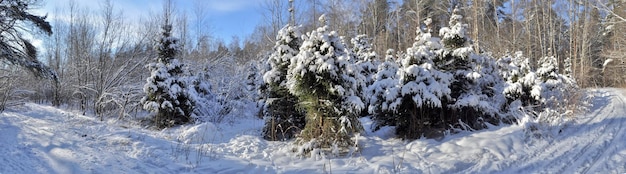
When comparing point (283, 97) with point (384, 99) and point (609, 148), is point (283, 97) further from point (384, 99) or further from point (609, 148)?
point (609, 148)

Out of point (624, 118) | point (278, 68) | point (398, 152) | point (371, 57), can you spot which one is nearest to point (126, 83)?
point (278, 68)

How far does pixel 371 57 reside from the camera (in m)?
13.3

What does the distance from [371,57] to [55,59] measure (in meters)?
23.5

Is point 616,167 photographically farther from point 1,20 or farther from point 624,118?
point 1,20

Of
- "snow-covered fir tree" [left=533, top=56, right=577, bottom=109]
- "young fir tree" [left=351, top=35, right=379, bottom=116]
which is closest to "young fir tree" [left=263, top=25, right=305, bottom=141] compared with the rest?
"young fir tree" [left=351, top=35, right=379, bottom=116]

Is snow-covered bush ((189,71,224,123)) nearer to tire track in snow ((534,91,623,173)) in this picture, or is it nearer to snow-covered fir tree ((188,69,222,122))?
snow-covered fir tree ((188,69,222,122))

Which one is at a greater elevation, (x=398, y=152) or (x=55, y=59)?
(x=55, y=59)

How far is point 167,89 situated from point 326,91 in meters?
6.09

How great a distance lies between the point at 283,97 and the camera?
27.3ft

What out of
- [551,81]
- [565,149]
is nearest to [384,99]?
[565,149]

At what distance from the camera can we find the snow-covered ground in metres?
5.43

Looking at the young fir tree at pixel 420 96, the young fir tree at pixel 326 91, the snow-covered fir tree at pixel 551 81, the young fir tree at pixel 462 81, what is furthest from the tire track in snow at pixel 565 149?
the snow-covered fir tree at pixel 551 81

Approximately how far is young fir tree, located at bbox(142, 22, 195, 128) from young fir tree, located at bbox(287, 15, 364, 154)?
5.39 meters

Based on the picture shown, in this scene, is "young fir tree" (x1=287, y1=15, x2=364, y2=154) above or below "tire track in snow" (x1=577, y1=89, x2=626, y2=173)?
above
